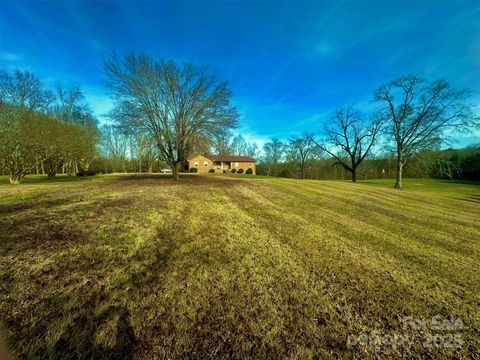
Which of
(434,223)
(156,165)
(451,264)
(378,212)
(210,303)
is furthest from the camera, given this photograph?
(156,165)

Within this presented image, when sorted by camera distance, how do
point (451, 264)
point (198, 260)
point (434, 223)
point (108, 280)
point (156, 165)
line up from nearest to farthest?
point (108, 280)
point (198, 260)
point (451, 264)
point (434, 223)
point (156, 165)

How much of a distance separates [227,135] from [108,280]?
560 inches

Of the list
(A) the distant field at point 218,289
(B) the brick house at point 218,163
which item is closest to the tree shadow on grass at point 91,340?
(A) the distant field at point 218,289

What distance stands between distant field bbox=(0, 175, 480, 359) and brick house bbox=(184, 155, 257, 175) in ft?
153

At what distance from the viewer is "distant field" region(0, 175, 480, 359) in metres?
2.08

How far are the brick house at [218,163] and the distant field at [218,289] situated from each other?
1841 inches

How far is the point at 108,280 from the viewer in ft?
9.41

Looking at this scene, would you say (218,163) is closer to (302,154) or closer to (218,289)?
(302,154)

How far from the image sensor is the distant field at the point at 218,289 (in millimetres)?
2078

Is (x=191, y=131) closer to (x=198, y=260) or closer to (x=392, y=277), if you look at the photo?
(x=198, y=260)

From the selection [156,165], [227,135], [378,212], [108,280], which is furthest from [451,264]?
[156,165]

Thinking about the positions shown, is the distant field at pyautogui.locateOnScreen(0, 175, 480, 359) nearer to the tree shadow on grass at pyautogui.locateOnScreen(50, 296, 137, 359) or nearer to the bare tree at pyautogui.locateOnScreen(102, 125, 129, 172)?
the tree shadow on grass at pyautogui.locateOnScreen(50, 296, 137, 359)

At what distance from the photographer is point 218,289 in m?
2.94

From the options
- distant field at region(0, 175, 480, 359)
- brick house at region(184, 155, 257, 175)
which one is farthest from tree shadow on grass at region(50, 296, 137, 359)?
brick house at region(184, 155, 257, 175)
